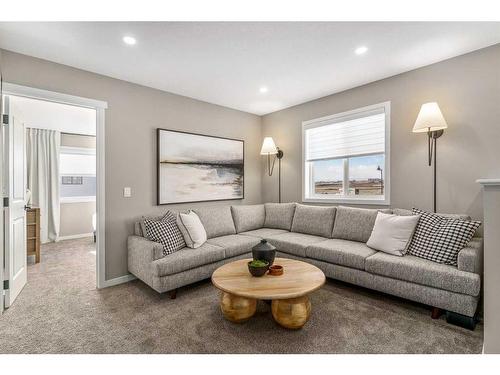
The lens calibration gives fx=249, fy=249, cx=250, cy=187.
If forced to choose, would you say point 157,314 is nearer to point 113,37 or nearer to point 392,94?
point 113,37

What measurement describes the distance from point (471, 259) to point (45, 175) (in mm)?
7073

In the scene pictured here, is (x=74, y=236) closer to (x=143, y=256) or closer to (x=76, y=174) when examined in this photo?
(x=76, y=174)

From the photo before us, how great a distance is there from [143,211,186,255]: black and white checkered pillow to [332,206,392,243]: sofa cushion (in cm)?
200

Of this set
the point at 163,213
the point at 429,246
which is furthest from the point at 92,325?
the point at 429,246

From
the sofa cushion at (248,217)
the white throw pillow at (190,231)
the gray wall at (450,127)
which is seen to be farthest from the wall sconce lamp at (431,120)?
the white throw pillow at (190,231)

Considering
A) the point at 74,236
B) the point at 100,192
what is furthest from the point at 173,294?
the point at 74,236

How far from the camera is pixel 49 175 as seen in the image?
17.8ft

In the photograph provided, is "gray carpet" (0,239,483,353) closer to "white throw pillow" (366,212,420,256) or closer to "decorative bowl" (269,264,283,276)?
"decorative bowl" (269,264,283,276)

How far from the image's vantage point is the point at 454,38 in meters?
2.33
